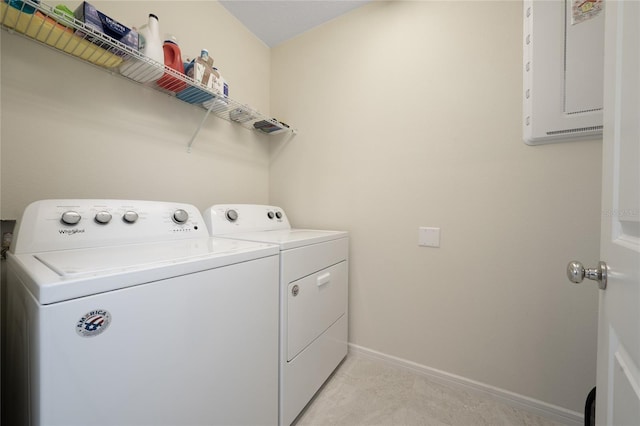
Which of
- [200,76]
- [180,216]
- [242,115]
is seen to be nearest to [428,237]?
[180,216]

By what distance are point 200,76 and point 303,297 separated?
1250mm

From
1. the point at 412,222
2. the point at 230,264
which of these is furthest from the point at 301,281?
the point at 412,222

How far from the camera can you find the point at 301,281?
1.11 m

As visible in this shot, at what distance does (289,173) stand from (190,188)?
2.46 ft

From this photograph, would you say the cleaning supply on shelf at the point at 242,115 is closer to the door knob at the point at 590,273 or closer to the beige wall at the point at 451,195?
the beige wall at the point at 451,195

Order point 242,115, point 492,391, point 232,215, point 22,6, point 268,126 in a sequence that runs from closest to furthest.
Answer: point 22,6 < point 492,391 < point 232,215 < point 242,115 < point 268,126

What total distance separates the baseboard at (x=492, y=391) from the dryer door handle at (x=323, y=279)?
2.22 feet

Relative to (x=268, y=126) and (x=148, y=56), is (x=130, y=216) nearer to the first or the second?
(x=148, y=56)

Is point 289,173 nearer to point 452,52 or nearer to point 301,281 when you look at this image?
point 301,281

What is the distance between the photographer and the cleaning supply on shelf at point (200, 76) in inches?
47.8

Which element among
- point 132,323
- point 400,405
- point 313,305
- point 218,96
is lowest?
point 400,405

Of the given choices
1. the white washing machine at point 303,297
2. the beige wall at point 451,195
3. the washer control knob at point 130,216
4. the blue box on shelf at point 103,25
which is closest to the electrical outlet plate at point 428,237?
the beige wall at point 451,195

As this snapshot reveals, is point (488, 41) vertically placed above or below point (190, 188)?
above

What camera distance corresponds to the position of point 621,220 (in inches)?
18.3
